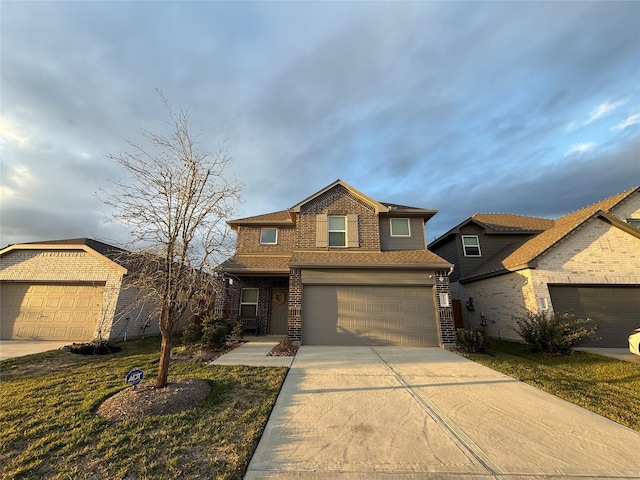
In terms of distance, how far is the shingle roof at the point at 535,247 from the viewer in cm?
1103

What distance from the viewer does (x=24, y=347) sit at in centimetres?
959

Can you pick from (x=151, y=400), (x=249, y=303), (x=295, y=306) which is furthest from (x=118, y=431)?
(x=249, y=303)

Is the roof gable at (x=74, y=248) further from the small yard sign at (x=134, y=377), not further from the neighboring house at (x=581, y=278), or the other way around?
the neighboring house at (x=581, y=278)

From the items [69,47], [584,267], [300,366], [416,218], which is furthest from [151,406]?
[584,267]

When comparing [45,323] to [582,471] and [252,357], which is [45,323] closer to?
[252,357]

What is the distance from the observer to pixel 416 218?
1262 centimetres

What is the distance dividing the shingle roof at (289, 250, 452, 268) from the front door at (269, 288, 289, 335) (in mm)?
3232

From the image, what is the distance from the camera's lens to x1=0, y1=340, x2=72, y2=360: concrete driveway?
8.54m

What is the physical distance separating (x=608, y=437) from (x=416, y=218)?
31.6 feet

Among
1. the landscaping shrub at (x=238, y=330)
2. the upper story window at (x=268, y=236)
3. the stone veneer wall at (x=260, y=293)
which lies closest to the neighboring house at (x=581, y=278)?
the stone veneer wall at (x=260, y=293)

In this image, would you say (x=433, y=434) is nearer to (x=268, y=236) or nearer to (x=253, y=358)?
(x=253, y=358)

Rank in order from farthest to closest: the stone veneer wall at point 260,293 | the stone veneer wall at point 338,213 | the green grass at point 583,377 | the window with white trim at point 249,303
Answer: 1. the window with white trim at point 249,303
2. the stone veneer wall at point 260,293
3. the stone veneer wall at point 338,213
4. the green grass at point 583,377

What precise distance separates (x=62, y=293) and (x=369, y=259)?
13.3m

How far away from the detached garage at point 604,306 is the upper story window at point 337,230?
863 cm
